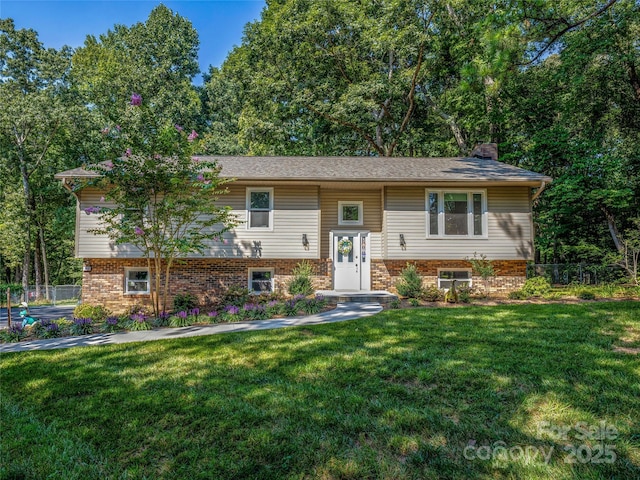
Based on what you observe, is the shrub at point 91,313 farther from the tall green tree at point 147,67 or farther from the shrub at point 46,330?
the tall green tree at point 147,67

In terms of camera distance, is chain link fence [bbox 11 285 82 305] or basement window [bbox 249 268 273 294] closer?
basement window [bbox 249 268 273 294]

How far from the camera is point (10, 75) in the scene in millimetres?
19062

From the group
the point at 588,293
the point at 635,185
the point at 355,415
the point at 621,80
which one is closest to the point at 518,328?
the point at 355,415

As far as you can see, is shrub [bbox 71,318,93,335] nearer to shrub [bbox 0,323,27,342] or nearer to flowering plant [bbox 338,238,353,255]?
shrub [bbox 0,323,27,342]

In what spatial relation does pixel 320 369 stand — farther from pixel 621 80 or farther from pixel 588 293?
pixel 621 80

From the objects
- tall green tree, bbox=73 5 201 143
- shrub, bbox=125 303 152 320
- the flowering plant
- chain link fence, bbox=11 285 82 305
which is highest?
tall green tree, bbox=73 5 201 143

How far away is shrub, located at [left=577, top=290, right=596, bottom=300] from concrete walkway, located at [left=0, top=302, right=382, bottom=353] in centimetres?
544

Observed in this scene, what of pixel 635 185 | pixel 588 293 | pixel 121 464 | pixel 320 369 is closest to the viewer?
pixel 121 464

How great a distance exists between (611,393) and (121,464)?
13.6 feet

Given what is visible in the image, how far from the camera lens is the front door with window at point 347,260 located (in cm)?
1152

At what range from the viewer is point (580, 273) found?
1277 centimetres

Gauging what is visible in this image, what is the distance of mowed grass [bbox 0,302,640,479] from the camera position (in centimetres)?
233

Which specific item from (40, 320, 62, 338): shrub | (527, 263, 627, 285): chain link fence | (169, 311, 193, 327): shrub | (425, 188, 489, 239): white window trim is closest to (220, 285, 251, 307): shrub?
(169, 311, 193, 327): shrub

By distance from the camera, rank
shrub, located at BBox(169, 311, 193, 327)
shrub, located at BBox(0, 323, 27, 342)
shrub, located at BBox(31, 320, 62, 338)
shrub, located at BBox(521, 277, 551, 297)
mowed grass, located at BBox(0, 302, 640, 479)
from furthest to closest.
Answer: shrub, located at BBox(521, 277, 551, 297), shrub, located at BBox(169, 311, 193, 327), shrub, located at BBox(31, 320, 62, 338), shrub, located at BBox(0, 323, 27, 342), mowed grass, located at BBox(0, 302, 640, 479)
